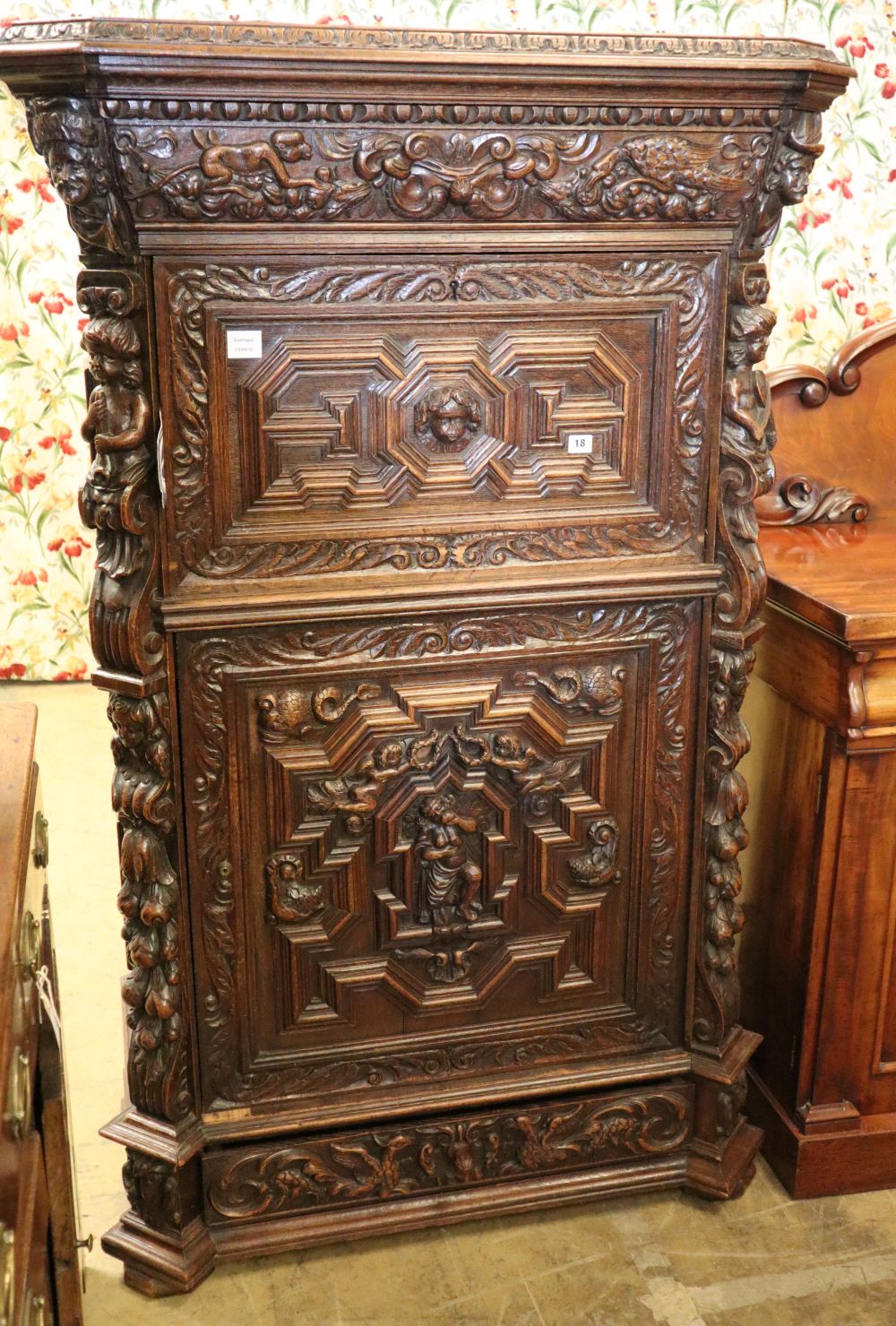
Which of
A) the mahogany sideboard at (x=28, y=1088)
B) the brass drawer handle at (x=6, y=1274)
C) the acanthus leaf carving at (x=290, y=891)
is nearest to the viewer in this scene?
the brass drawer handle at (x=6, y=1274)

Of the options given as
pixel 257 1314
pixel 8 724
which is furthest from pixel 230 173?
pixel 257 1314

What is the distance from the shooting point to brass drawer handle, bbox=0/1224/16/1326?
870 millimetres

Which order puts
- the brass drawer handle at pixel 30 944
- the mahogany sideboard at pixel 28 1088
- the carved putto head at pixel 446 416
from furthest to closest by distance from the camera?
the carved putto head at pixel 446 416, the brass drawer handle at pixel 30 944, the mahogany sideboard at pixel 28 1088

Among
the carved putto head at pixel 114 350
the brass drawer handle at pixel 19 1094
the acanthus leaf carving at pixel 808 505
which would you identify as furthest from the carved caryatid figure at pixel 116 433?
the acanthus leaf carving at pixel 808 505

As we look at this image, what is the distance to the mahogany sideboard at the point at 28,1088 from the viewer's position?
99cm

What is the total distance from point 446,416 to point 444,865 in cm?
65

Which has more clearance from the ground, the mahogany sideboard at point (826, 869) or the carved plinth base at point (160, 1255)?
the mahogany sideboard at point (826, 869)

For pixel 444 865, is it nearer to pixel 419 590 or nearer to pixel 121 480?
pixel 419 590

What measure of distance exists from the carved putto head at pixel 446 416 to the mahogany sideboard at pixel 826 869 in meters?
0.63

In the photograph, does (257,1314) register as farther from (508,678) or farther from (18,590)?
(18,590)

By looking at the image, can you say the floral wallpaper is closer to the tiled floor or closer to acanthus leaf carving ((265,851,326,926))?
acanthus leaf carving ((265,851,326,926))

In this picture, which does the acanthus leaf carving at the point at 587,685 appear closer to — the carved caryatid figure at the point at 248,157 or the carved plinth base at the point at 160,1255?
the carved caryatid figure at the point at 248,157

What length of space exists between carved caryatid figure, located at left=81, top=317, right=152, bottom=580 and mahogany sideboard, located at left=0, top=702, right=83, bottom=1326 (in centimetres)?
26

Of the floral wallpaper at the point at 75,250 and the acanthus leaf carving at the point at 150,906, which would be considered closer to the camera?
the acanthus leaf carving at the point at 150,906
